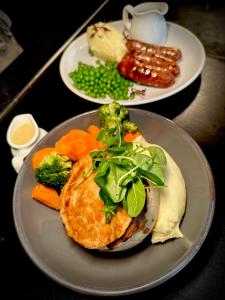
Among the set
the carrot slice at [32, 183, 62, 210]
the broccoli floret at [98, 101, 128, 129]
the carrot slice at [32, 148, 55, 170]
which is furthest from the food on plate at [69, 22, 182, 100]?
the carrot slice at [32, 183, 62, 210]

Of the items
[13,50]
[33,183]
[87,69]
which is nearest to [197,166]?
[33,183]

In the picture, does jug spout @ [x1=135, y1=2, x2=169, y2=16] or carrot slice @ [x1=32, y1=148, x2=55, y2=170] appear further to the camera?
jug spout @ [x1=135, y1=2, x2=169, y2=16]

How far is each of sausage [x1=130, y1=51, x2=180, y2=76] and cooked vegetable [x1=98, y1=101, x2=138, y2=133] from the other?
2.17ft

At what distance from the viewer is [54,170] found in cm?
170

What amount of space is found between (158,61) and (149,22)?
39cm

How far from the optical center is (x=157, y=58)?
8.05ft

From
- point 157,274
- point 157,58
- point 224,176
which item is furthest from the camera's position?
point 157,58

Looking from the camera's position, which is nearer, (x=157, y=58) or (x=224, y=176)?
(x=224, y=176)

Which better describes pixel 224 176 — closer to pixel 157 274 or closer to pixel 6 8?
pixel 157 274

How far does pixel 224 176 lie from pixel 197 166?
25 centimetres

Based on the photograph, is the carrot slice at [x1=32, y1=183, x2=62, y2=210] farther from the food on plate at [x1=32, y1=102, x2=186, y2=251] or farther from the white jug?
the white jug

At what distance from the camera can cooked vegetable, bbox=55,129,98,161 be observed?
1.79 metres

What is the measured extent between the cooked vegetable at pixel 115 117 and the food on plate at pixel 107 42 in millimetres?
853

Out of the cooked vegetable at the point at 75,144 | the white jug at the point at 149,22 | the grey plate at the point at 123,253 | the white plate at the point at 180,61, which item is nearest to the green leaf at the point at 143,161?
the grey plate at the point at 123,253
